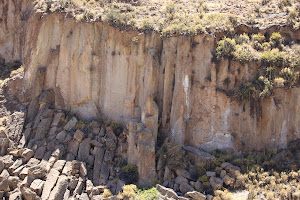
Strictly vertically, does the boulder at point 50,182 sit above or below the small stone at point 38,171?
below

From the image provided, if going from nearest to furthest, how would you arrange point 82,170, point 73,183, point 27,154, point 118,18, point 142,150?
1. point 73,183
2. point 142,150
3. point 82,170
4. point 27,154
5. point 118,18

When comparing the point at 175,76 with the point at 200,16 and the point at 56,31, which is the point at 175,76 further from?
the point at 56,31

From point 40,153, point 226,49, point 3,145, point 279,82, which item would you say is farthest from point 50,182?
point 279,82

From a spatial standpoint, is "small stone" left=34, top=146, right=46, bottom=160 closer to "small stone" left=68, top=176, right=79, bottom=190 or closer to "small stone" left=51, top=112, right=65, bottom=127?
"small stone" left=51, top=112, right=65, bottom=127

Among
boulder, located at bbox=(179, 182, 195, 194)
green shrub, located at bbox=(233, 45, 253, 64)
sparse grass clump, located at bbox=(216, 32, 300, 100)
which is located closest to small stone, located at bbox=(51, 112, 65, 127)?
boulder, located at bbox=(179, 182, 195, 194)

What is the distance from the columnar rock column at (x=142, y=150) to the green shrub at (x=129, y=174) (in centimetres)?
24

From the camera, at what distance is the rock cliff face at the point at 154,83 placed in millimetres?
18938

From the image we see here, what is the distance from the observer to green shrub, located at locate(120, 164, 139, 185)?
60.2 ft

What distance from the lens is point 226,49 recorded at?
63.5 feet

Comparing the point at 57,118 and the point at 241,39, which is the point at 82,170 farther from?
the point at 241,39

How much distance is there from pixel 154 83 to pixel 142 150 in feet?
13.7

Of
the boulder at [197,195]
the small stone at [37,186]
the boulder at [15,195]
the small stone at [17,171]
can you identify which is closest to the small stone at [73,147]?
the small stone at [37,186]

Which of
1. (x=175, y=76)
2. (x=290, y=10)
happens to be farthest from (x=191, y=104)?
(x=290, y=10)

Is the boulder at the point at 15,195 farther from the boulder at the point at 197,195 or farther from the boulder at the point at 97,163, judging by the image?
the boulder at the point at 197,195
